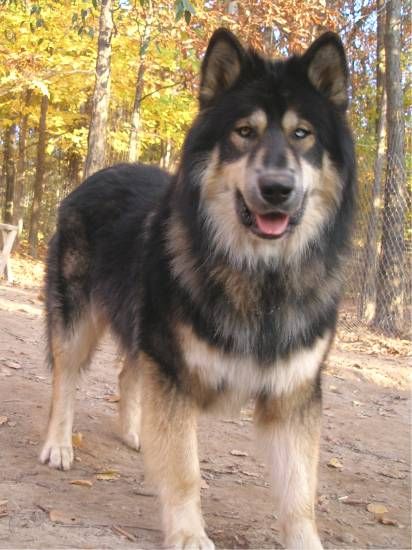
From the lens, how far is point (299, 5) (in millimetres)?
9945

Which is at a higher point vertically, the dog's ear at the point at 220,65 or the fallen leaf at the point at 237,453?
the dog's ear at the point at 220,65

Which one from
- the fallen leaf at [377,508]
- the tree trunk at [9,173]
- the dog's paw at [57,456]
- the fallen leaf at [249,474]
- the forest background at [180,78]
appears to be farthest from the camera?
the tree trunk at [9,173]

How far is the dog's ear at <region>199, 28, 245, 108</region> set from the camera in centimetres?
313

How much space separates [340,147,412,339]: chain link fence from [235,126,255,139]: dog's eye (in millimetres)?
7668

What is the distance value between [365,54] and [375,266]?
784cm

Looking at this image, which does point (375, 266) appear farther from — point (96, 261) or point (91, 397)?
point (96, 261)

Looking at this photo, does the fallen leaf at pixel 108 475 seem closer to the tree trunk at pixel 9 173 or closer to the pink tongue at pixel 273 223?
the pink tongue at pixel 273 223

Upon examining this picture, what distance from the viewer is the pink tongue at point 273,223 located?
2.90 meters

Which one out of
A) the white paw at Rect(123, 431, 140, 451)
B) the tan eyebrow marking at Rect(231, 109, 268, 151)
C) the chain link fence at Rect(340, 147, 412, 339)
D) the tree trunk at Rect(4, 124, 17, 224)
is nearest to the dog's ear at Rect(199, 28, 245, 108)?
the tan eyebrow marking at Rect(231, 109, 268, 151)

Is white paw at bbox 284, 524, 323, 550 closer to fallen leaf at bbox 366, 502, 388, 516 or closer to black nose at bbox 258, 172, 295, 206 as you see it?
fallen leaf at bbox 366, 502, 388, 516

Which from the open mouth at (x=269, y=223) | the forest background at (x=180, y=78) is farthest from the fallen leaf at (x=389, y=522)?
the forest background at (x=180, y=78)

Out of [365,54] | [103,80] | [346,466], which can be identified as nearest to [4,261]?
[103,80]

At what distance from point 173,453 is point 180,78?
10641 millimetres

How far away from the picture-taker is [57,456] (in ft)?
13.0
